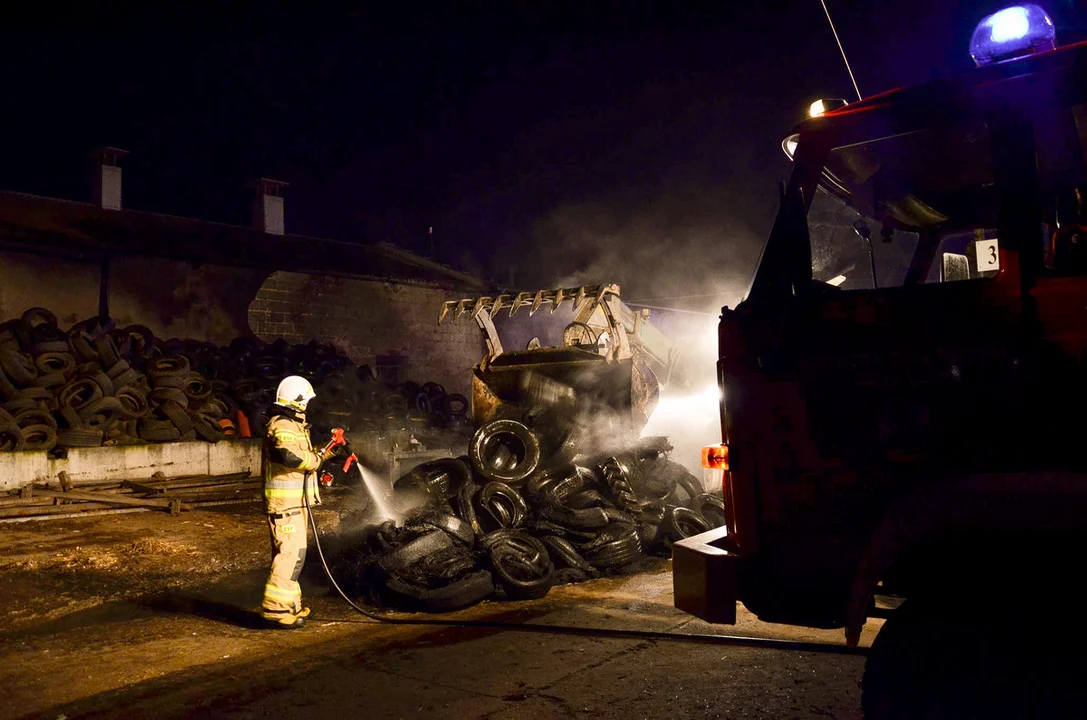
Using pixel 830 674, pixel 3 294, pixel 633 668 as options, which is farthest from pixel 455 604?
pixel 3 294

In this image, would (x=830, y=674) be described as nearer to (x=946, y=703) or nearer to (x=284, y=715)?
(x=946, y=703)

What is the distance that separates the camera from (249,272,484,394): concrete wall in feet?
60.4

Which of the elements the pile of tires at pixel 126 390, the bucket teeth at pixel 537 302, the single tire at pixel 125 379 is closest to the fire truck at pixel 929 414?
the bucket teeth at pixel 537 302

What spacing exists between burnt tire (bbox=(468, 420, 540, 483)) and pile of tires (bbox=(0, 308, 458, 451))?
424 cm

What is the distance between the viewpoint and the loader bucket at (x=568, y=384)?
34.7 feet

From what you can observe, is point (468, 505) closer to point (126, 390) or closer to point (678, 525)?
point (678, 525)

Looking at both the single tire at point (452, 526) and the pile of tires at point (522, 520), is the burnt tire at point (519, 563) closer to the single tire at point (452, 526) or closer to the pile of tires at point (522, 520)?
the pile of tires at point (522, 520)

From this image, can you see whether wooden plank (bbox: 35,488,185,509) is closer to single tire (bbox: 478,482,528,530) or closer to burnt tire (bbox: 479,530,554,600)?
Result: single tire (bbox: 478,482,528,530)

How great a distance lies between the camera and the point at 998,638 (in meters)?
2.54

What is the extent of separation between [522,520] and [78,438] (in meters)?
5.70

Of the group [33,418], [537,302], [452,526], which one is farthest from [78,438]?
[537,302]

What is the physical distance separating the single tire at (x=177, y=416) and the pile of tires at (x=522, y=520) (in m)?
3.49

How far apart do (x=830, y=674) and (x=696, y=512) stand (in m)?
4.78

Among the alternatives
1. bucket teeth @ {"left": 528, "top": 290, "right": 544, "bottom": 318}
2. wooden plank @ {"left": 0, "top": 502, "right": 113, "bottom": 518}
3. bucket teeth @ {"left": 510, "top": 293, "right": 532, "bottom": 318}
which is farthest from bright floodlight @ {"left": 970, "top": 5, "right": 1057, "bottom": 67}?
wooden plank @ {"left": 0, "top": 502, "right": 113, "bottom": 518}
